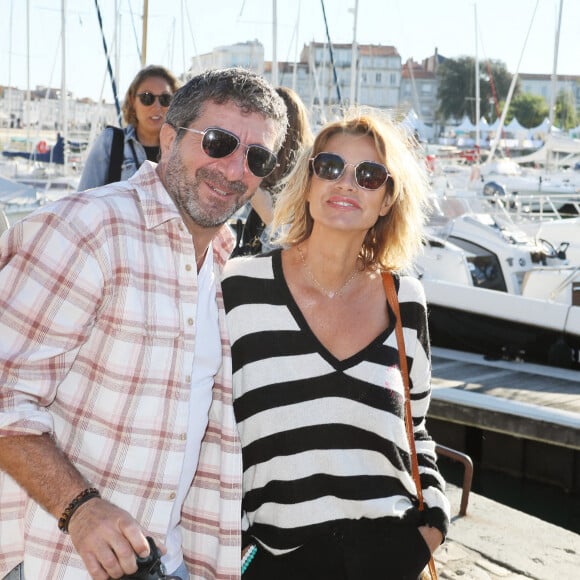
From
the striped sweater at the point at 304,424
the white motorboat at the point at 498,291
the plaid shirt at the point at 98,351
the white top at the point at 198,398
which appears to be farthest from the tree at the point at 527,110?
the plaid shirt at the point at 98,351

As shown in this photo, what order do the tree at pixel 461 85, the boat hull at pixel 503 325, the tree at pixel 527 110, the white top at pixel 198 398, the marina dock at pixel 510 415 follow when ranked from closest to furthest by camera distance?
the white top at pixel 198 398 → the marina dock at pixel 510 415 → the boat hull at pixel 503 325 → the tree at pixel 461 85 → the tree at pixel 527 110

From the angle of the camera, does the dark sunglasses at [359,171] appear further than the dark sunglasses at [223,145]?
Yes

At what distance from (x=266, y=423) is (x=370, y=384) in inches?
12.4

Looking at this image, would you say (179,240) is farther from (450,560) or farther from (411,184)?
(450,560)

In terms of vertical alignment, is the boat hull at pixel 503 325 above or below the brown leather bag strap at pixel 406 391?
below

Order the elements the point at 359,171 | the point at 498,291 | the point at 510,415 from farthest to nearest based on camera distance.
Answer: the point at 498,291 < the point at 510,415 < the point at 359,171

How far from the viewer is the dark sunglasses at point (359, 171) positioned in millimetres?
2659

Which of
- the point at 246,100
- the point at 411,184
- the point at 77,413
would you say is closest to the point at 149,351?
the point at 77,413

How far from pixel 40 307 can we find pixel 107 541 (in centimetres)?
51

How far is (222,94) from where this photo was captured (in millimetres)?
2227

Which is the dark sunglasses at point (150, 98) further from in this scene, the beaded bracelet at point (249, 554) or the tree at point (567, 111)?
the tree at point (567, 111)

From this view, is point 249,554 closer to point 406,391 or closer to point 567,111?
point 406,391

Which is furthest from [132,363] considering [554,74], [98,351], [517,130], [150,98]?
[517,130]

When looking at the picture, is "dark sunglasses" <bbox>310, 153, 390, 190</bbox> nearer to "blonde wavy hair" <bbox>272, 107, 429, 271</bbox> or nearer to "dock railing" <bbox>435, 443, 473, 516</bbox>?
"blonde wavy hair" <bbox>272, 107, 429, 271</bbox>
